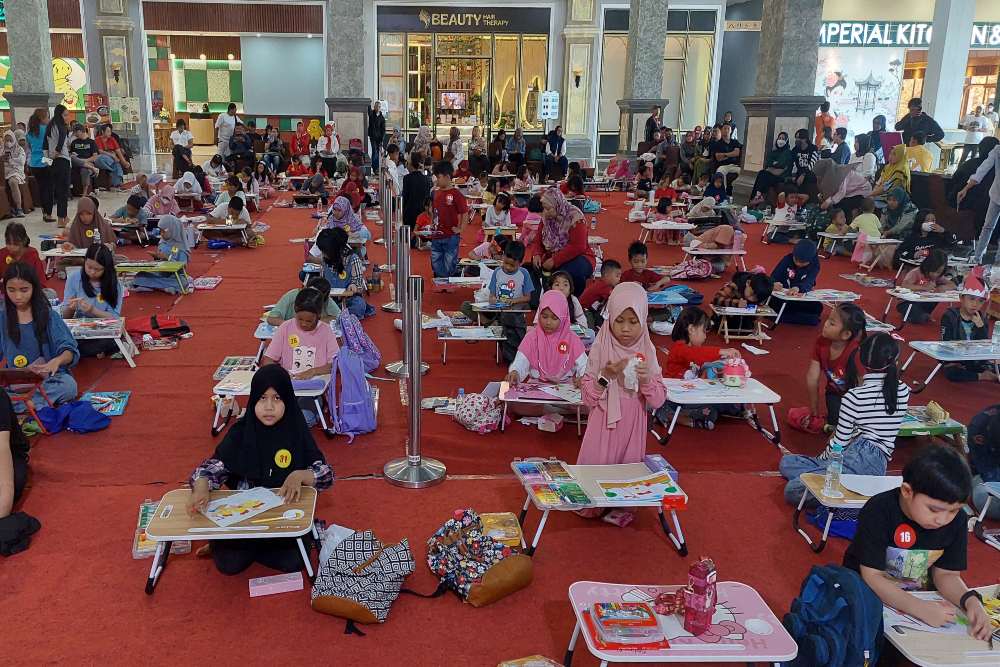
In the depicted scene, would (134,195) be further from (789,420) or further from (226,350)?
(789,420)

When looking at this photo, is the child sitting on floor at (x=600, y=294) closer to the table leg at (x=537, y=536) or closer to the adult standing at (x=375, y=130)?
the table leg at (x=537, y=536)

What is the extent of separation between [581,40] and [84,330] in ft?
72.8

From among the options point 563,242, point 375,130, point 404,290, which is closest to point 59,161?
point 375,130

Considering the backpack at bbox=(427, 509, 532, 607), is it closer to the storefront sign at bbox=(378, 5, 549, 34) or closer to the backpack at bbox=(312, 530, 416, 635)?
the backpack at bbox=(312, 530, 416, 635)

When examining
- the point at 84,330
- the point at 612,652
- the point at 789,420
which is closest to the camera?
the point at 612,652

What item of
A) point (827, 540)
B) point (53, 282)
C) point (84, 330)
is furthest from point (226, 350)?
point (827, 540)

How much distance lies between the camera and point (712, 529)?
5086 mm

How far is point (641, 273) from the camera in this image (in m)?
9.70

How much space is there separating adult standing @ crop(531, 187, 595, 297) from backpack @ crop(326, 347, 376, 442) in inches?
140

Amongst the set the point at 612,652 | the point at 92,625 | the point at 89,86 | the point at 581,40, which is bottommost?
the point at 92,625

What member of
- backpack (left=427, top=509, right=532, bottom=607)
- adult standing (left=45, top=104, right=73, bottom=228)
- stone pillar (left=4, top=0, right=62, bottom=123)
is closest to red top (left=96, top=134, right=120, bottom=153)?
stone pillar (left=4, top=0, right=62, bottom=123)

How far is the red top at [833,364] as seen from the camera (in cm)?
623

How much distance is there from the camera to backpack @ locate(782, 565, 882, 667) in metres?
3.15

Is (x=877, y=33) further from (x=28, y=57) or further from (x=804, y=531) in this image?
(x=804, y=531)
